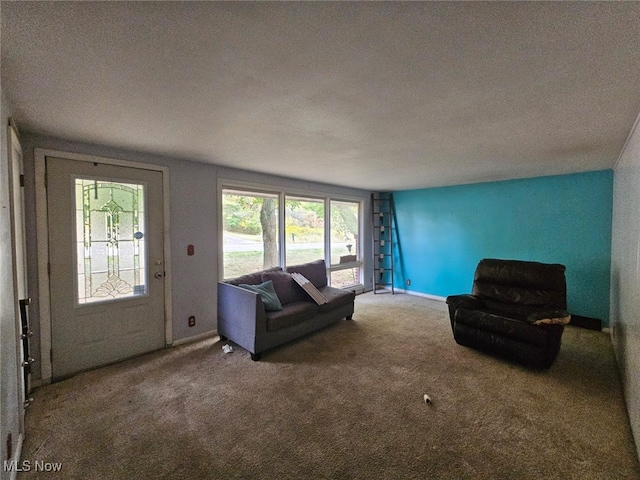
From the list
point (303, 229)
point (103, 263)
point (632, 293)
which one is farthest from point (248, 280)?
point (632, 293)

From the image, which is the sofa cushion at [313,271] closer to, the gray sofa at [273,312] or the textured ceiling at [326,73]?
the gray sofa at [273,312]

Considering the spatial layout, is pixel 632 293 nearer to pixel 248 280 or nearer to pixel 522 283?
pixel 522 283

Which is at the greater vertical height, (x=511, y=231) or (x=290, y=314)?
(x=511, y=231)

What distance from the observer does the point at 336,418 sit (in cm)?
199

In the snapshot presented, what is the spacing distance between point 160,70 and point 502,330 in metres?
3.53

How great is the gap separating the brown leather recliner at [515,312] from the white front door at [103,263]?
3587 mm

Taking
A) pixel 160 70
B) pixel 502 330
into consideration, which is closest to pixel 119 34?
pixel 160 70

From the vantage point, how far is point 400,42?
1184 mm

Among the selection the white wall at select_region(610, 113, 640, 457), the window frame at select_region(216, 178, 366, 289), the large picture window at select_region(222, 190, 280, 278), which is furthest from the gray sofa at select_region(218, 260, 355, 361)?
the white wall at select_region(610, 113, 640, 457)

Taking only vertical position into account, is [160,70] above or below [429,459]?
above

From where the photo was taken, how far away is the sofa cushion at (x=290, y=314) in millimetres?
2992

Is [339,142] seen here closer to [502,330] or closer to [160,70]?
[160,70]

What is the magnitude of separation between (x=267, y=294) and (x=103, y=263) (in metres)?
1.71

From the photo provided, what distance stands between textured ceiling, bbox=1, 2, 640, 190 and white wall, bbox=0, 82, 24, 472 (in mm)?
510
